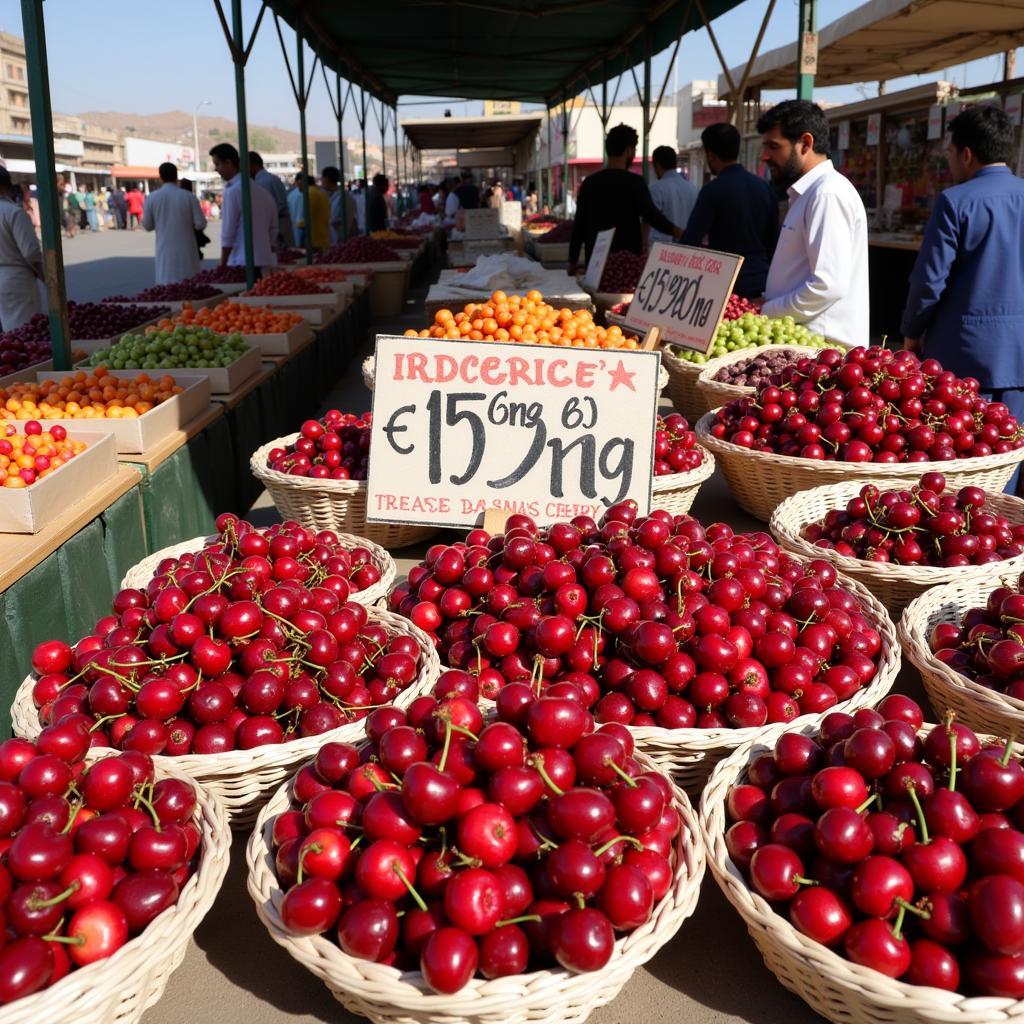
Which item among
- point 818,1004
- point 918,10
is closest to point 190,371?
point 818,1004

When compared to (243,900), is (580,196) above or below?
above

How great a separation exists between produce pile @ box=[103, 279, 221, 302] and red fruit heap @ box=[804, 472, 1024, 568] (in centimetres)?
640

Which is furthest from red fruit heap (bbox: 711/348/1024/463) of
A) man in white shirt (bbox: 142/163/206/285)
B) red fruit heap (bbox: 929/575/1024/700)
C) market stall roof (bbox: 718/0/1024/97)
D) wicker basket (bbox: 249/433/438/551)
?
man in white shirt (bbox: 142/163/206/285)

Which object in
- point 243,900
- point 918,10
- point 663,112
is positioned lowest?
point 243,900

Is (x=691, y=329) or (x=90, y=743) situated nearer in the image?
(x=90, y=743)

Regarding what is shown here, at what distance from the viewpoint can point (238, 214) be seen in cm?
912

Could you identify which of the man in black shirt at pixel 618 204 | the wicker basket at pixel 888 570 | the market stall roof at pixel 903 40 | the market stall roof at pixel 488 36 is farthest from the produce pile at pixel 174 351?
the market stall roof at pixel 903 40

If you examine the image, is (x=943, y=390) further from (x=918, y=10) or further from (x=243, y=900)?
(x=918, y=10)

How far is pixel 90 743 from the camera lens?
1.69 metres

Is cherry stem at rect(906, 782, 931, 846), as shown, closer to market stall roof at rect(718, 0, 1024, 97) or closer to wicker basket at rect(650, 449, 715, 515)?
wicker basket at rect(650, 449, 715, 515)

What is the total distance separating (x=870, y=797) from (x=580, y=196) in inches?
279

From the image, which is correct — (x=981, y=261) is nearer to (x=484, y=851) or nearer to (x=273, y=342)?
(x=484, y=851)

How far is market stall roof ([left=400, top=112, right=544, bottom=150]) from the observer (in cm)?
2617

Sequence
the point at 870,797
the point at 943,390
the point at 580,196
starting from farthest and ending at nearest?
the point at 580,196, the point at 943,390, the point at 870,797
